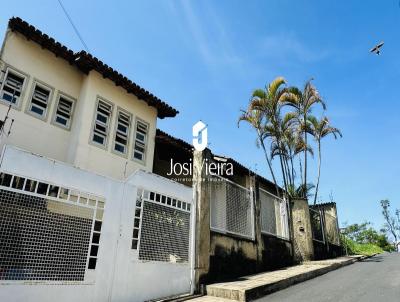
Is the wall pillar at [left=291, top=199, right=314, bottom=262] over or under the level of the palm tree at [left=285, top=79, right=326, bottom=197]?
under

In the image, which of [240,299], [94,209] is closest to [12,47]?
[94,209]

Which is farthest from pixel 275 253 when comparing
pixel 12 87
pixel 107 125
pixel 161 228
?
pixel 12 87

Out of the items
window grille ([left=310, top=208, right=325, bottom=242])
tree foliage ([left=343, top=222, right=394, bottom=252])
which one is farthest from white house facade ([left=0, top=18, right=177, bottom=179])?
tree foliage ([left=343, top=222, right=394, bottom=252])

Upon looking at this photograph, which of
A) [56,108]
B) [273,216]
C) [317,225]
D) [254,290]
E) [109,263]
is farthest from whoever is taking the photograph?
[317,225]

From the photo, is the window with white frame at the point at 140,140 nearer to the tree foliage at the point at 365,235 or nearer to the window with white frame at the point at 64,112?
the window with white frame at the point at 64,112

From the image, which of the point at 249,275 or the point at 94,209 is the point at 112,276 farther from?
the point at 249,275

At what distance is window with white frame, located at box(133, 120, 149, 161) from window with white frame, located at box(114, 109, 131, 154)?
1.19 feet

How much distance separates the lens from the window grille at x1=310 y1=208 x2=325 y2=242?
13.4 metres

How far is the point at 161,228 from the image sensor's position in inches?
268

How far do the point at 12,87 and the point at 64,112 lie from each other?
57.9 inches

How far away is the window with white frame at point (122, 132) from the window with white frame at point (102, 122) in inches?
13.5

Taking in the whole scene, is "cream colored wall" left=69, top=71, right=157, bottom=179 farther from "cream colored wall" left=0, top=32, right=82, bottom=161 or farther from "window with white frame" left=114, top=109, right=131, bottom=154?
"cream colored wall" left=0, top=32, right=82, bottom=161

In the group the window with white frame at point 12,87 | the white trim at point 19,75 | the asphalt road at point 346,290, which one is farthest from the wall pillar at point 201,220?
the window with white frame at point 12,87

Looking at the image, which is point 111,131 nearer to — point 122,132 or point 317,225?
point 122,132
